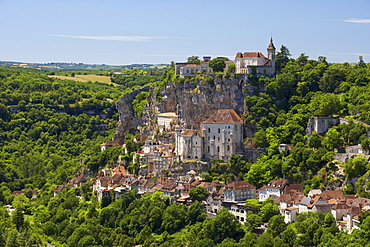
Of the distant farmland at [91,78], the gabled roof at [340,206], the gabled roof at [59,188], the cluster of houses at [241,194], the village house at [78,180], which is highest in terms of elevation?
the distant farmland at [91,78]

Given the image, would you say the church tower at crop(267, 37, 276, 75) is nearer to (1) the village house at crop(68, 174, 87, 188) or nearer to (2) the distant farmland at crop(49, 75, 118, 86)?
(1) the village house at crop(68, 174, 87, 188)

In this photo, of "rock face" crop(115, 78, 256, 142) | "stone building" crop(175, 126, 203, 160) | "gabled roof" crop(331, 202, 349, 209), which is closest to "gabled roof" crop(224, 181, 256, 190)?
"stone building" crop(175, 126, 203, 160)

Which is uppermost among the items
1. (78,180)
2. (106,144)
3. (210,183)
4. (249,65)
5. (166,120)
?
(249,65)

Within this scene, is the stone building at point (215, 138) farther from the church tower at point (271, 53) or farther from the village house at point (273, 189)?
the church tower at point (271, 53)

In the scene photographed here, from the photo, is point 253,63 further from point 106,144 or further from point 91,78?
point 91,78

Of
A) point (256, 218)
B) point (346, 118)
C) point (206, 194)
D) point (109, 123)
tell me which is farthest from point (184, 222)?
point (109, 123)

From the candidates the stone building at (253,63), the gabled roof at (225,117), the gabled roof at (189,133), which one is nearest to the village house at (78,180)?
the gabled roof at (189,133)

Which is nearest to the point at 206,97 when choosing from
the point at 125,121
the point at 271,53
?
the point at 271,53
